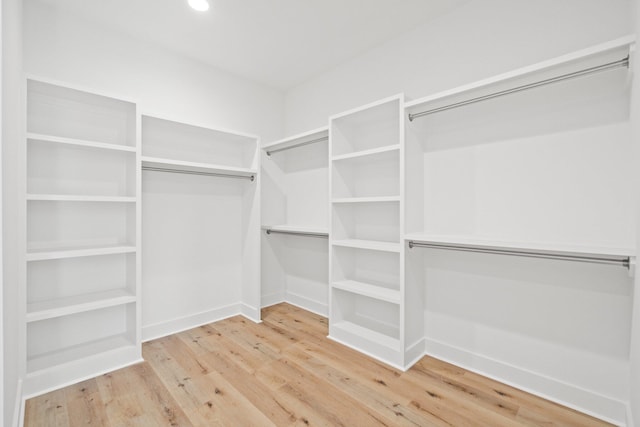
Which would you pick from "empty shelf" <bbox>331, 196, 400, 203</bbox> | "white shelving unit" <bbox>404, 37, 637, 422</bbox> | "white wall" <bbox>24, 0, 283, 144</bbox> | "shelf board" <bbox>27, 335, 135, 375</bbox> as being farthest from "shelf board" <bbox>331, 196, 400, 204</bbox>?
"shelf board" <bbox>27, 335, 135, 375</bbox>

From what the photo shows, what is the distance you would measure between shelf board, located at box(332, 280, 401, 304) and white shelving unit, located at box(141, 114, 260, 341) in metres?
0.96

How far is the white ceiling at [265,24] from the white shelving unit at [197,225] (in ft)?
2.48

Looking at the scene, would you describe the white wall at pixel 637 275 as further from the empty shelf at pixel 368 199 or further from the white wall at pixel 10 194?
the white wall at pixel 10 194

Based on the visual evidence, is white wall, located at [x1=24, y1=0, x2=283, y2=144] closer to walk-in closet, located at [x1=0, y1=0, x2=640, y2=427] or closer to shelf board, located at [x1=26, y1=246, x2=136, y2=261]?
walk-in closet, located at [x1=0, y1=0, x2=640, y2=427]

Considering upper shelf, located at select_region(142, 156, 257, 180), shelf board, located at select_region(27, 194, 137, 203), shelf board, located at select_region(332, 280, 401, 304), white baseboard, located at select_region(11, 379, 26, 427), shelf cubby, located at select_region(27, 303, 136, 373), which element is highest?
upper shelf, located at select_region(142, 156, 257, 180)

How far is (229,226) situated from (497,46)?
2.85 meters

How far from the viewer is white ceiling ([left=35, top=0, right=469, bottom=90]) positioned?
2.26 m

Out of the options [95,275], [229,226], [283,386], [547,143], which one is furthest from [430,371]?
[95,275]

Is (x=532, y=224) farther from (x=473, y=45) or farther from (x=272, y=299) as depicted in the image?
(x=272, y=299)

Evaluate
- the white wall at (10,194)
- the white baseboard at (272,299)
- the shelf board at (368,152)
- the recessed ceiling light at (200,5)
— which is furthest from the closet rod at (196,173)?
the white baseboard at (272,299)

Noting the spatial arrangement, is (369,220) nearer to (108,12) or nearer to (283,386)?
(283,386)

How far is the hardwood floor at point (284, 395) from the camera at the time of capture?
172 cm

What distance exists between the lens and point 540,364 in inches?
75.8

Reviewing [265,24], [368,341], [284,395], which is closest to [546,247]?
[368,341]
